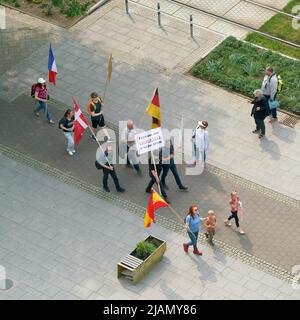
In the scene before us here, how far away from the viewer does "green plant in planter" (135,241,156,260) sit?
23.8m

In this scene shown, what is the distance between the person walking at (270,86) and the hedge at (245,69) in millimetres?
825

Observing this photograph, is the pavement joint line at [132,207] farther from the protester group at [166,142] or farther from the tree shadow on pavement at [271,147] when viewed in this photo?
the tree shadow on pavement at [271,147]

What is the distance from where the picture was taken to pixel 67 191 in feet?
87.0

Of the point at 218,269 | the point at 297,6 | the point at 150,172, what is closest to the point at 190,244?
the point at 218,269

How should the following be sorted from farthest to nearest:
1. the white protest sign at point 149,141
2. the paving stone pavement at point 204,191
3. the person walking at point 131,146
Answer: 1. the person walking at point 131,146
2. the white protest sign at point 149,141
3. the paving stone pavement at point 204,191

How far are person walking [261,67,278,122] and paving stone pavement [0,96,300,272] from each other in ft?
9.34

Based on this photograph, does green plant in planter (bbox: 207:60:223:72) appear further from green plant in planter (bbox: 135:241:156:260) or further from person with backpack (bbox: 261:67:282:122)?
green plant in planter (bbox: 135:241:156:260)

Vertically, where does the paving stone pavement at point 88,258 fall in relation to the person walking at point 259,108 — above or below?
below

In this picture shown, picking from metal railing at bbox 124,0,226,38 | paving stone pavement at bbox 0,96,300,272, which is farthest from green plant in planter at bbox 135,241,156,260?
metal railing at bbox 124,0,226,38

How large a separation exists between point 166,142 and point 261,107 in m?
2.96

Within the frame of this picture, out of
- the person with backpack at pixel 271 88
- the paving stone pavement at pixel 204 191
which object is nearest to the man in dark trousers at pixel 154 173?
the paving stone pavement at pixel 204 191

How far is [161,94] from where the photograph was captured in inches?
1182

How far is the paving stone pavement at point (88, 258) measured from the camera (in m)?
23.7

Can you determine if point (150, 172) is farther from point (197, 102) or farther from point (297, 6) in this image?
point (297, 6)
